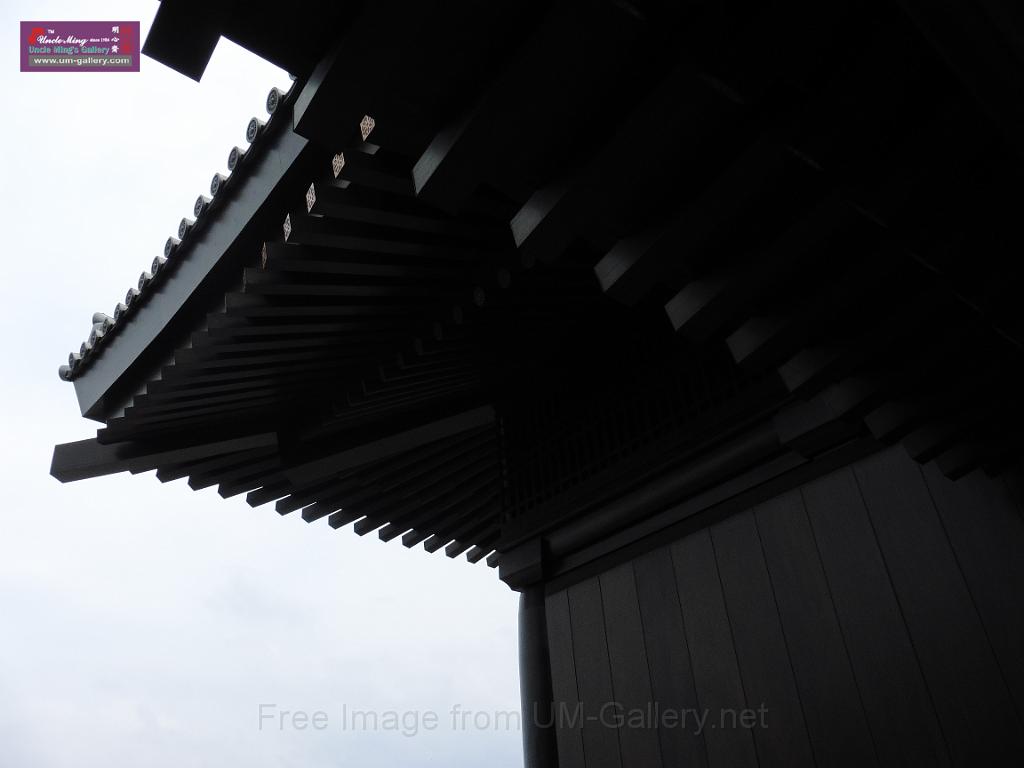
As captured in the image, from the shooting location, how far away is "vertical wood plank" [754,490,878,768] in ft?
9.66

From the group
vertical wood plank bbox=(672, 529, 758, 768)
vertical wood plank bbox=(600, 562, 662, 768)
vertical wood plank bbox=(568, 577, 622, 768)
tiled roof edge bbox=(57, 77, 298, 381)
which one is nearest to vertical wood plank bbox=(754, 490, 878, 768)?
vertical wood plank bbox=(672, 529, 758, 768)

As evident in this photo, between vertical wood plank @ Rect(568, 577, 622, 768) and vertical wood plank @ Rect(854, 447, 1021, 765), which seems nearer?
vertical wood plank @ Rect(854, 447, 1021, 765)

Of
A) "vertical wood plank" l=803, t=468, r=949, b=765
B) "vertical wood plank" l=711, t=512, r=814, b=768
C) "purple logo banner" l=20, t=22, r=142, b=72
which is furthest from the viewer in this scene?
"purple logo banner" l=20, t=22, r=142, b=72

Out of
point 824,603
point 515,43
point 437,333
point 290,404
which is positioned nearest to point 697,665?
point 824,603

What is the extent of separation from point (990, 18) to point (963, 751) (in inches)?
96.4

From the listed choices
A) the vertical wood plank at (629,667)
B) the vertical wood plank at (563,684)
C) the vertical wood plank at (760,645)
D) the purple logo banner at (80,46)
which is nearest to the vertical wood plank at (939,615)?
the vertical wood plank at (760,645)

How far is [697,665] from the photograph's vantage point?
3.46 metres

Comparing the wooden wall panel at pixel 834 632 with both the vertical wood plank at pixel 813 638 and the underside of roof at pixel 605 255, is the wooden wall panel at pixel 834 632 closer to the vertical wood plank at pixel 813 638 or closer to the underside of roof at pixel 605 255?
the vertical wood plank at pixel 813 638

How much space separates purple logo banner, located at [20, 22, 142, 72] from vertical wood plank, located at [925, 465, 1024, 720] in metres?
7.37

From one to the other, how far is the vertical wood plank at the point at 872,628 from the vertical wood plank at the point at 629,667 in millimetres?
971

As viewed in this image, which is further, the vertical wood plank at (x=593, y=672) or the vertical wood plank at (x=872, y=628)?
the vertical wood plank at (x=593, y=672)

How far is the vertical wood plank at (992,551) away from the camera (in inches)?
107

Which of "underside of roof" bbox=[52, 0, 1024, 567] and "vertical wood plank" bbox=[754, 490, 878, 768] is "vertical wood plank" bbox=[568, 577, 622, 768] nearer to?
"underside of roof" bbox=[52, 0, 1024, 567]

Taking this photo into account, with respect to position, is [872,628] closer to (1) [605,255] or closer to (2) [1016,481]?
(2) [1016,481]
